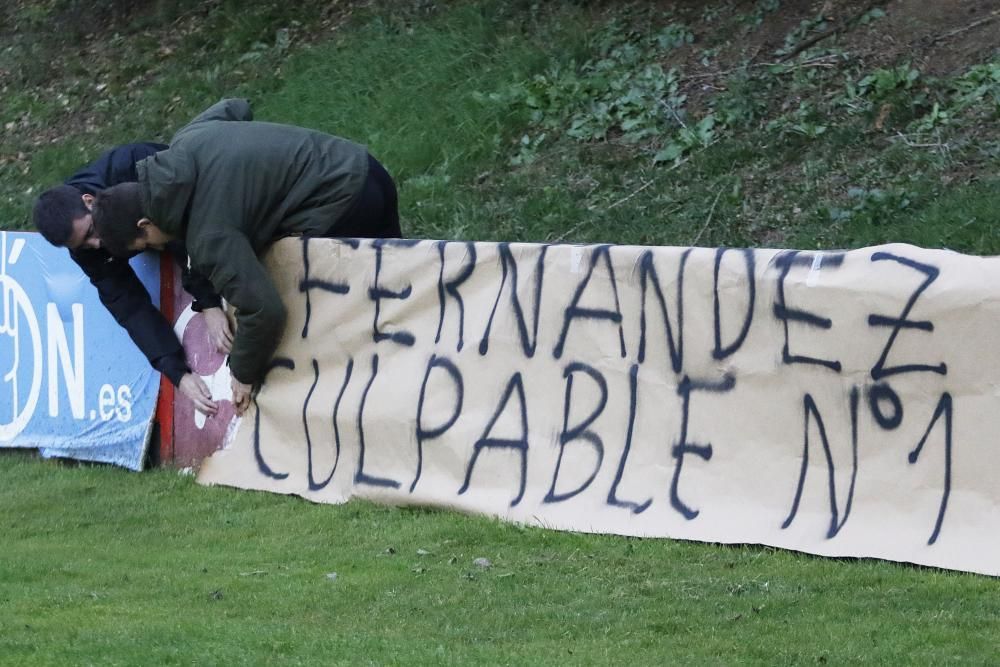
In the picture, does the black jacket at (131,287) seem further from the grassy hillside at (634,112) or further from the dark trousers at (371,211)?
the grassy hillside at (634,112)

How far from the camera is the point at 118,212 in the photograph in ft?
22.9

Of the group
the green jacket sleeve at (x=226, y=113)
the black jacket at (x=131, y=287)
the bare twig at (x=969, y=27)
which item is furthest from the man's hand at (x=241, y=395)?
the bare twig at (x=969, y=27)

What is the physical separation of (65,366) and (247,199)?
201 cm

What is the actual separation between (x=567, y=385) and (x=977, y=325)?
172cm

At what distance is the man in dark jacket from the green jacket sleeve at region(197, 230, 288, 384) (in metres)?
0.27

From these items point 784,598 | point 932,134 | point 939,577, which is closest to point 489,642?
point 784,598

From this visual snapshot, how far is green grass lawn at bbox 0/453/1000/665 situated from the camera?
4629mm

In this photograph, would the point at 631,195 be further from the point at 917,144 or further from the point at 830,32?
the point at 830,32

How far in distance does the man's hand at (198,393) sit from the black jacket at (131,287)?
A: 5 centimetres

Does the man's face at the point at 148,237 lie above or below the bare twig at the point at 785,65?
above

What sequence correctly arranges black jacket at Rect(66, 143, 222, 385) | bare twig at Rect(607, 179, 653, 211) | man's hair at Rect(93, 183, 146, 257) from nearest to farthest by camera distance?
man's hair at Rect(93, 183, 146, 257)
black jacket at Rect(66, 143, 222, 385)
bare twig at Rect(607, 179, 653, 211)

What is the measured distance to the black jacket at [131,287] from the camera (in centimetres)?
762

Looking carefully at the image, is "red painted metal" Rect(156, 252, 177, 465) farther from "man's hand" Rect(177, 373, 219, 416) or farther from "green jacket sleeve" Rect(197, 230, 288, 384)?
"green jacket sleeve" Rect(197, 230, 288, 384)

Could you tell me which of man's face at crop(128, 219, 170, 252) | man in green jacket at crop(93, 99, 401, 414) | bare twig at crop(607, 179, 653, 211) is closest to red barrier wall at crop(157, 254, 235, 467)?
man in green jacket at crop(93, 99, 401, 414)
